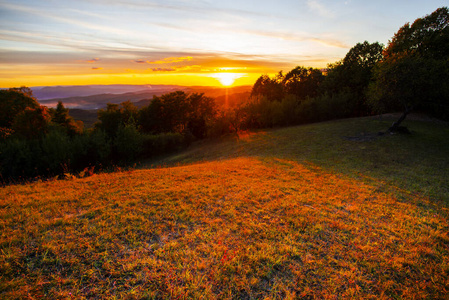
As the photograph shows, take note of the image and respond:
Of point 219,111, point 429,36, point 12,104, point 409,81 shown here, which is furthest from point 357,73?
point 12,104

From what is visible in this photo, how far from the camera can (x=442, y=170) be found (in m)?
10.9

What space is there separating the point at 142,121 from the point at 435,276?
4631 centimetres

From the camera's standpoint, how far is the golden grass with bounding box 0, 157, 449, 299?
3387 mm

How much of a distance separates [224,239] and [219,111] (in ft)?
106

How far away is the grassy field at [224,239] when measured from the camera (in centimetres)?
340

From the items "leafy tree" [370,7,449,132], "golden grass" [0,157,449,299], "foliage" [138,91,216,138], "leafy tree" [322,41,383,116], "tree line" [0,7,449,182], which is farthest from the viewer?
"foliage" [138,91,216,138]

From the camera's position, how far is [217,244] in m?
4.51

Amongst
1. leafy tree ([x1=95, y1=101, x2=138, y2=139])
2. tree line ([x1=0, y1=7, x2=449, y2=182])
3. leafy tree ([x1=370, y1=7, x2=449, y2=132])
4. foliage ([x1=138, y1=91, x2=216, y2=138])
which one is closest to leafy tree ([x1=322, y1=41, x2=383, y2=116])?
tree line ([x1=0, y1=7, x2=449, y2=182])

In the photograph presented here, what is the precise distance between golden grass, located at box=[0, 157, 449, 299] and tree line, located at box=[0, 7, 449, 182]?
1384cm

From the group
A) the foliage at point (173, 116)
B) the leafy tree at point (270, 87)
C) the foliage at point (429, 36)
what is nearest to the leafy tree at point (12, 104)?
the foliage at point (173, 116)

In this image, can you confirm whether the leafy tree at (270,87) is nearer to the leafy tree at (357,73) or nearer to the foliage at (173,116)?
the leafy tree at (357,73)

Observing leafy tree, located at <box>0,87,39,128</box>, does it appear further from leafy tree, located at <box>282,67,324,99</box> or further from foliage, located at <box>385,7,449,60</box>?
foliage, located at <box>385,7,449,60</box>

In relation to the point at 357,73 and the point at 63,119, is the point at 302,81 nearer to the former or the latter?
the point at 357,73

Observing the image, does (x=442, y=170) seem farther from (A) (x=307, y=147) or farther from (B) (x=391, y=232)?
(B) (x=391, y=232)
